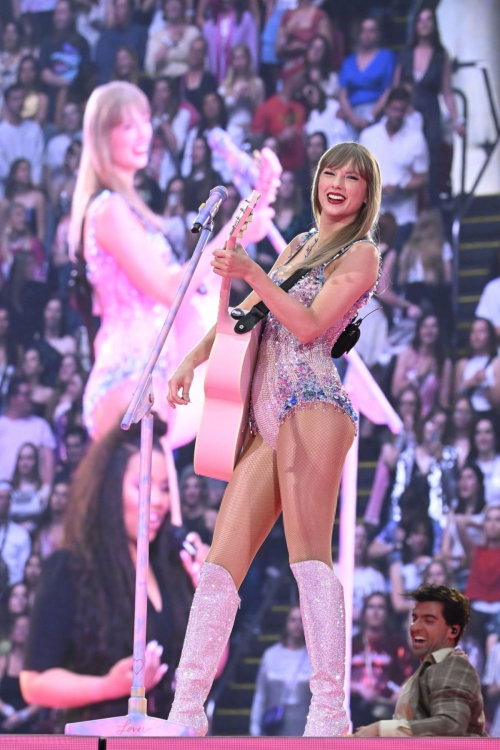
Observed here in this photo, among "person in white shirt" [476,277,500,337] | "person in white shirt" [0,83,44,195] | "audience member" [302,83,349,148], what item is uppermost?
"audience member" [302,83,349,148]

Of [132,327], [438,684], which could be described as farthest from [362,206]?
[132,327]

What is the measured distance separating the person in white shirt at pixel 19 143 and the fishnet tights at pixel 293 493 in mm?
4349

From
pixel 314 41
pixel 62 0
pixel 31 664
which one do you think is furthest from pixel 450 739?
pixel 62 0

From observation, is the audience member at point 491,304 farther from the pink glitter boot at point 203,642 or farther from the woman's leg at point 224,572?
the pink glitter boot at point 203,642

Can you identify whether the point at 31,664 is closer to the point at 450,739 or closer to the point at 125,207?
the point at 125,207

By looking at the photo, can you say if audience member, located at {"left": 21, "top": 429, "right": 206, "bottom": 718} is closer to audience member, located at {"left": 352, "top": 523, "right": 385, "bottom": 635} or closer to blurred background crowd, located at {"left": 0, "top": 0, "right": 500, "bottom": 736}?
blurred background crowd, located at {"left": 0, "top": 0, "right": 500, "bottom": 736}

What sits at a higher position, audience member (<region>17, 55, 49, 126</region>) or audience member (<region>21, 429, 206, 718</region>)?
audience member (<region>17, 55, 49, 126</region>)


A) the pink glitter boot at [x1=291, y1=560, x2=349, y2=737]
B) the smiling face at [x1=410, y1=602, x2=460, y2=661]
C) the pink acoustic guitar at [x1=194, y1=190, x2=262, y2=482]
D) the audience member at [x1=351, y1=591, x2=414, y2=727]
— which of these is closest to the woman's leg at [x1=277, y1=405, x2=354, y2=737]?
the pink glitter boot at [x1=291, y1=560, x2=349, y2=737]

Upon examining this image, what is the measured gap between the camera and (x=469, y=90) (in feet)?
20.6

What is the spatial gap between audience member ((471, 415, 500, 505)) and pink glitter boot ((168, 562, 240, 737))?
361 cm

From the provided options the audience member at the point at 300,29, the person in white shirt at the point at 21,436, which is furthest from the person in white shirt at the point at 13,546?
the audience member at the point at 300,29

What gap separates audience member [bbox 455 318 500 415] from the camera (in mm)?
5953

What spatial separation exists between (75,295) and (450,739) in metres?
4.81

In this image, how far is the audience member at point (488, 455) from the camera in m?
5.83
